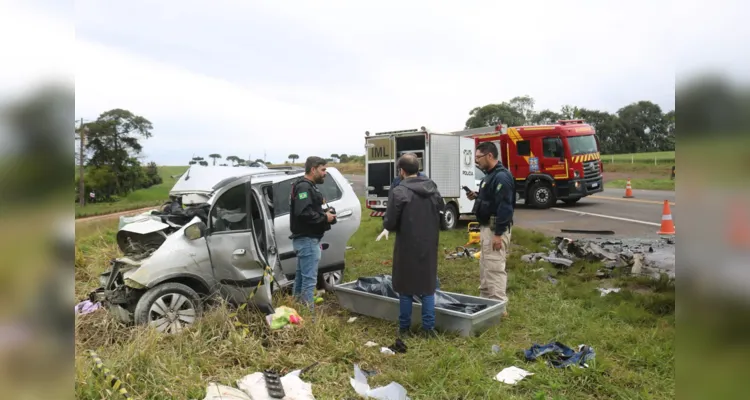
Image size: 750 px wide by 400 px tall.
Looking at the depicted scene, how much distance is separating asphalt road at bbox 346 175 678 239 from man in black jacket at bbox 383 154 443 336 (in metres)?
7.19

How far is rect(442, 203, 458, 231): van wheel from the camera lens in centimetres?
1138

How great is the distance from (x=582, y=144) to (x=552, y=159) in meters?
1.12

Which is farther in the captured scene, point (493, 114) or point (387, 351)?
point (493, 114)

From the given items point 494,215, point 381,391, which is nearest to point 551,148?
point 494,215

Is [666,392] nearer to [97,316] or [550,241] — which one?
[97,316]

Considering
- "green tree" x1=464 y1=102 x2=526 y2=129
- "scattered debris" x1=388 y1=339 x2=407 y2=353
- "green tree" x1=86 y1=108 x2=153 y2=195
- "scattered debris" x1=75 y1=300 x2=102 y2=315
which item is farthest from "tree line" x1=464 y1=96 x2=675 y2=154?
"green tree" x1=86 y1=108 x2=153 y2=195

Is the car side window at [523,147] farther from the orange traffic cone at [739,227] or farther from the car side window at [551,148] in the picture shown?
the orange traffic cone at [739,227]

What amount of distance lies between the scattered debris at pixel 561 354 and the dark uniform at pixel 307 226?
224 centimetres

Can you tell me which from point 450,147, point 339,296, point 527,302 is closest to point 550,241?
point 450,147

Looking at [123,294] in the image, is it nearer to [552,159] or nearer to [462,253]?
[462,253]

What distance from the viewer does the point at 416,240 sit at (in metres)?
4.18

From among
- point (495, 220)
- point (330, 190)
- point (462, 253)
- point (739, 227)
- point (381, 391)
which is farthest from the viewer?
point (462, 253)

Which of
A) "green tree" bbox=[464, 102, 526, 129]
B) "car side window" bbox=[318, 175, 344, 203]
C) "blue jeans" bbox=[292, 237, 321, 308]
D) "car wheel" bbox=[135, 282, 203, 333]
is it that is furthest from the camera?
"green tree" bbox=[464, 102, 526, 129]

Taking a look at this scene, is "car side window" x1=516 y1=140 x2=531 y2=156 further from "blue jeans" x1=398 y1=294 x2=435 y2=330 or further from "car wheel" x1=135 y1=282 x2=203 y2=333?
"car wheel" x1=135 y1=282 x2=203 y2=333
